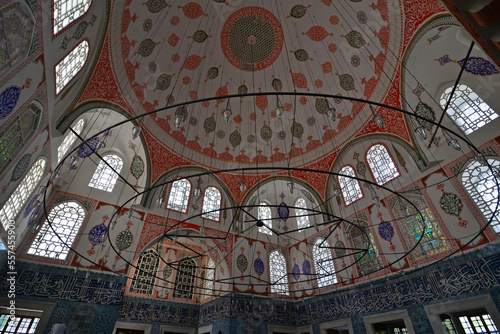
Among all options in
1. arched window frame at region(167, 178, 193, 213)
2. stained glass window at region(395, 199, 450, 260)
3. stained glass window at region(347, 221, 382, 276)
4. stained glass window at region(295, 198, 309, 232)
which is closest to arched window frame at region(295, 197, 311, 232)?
stained glass window at region(295, 198, 309, 232)

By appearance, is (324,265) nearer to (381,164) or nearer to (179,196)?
(381,164)

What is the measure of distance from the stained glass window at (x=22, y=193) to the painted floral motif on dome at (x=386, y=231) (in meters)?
10.2

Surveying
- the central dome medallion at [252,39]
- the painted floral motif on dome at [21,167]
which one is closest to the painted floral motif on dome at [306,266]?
the central dome medallion at [252,39]

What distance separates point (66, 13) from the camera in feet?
16.4

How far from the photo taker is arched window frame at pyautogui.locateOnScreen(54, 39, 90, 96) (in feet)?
18.7

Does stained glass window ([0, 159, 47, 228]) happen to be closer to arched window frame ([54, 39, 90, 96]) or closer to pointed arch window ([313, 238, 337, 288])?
arched window frame ([54, 39, 90, 96])

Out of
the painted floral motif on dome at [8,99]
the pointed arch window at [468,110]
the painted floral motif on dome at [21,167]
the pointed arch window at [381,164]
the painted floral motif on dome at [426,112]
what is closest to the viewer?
the painted floral motif on dome at [8,99]

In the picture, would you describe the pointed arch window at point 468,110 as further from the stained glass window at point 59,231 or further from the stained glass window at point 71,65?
the stained glass window at point 59,231

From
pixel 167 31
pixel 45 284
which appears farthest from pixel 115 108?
pixel 45 284

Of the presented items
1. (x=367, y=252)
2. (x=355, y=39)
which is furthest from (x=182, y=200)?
(x=355, y=39)

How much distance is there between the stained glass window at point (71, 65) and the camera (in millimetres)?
5777

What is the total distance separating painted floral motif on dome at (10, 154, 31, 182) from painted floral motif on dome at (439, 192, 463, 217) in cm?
1063

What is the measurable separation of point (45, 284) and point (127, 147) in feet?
16.8

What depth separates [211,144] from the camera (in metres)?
11.2
